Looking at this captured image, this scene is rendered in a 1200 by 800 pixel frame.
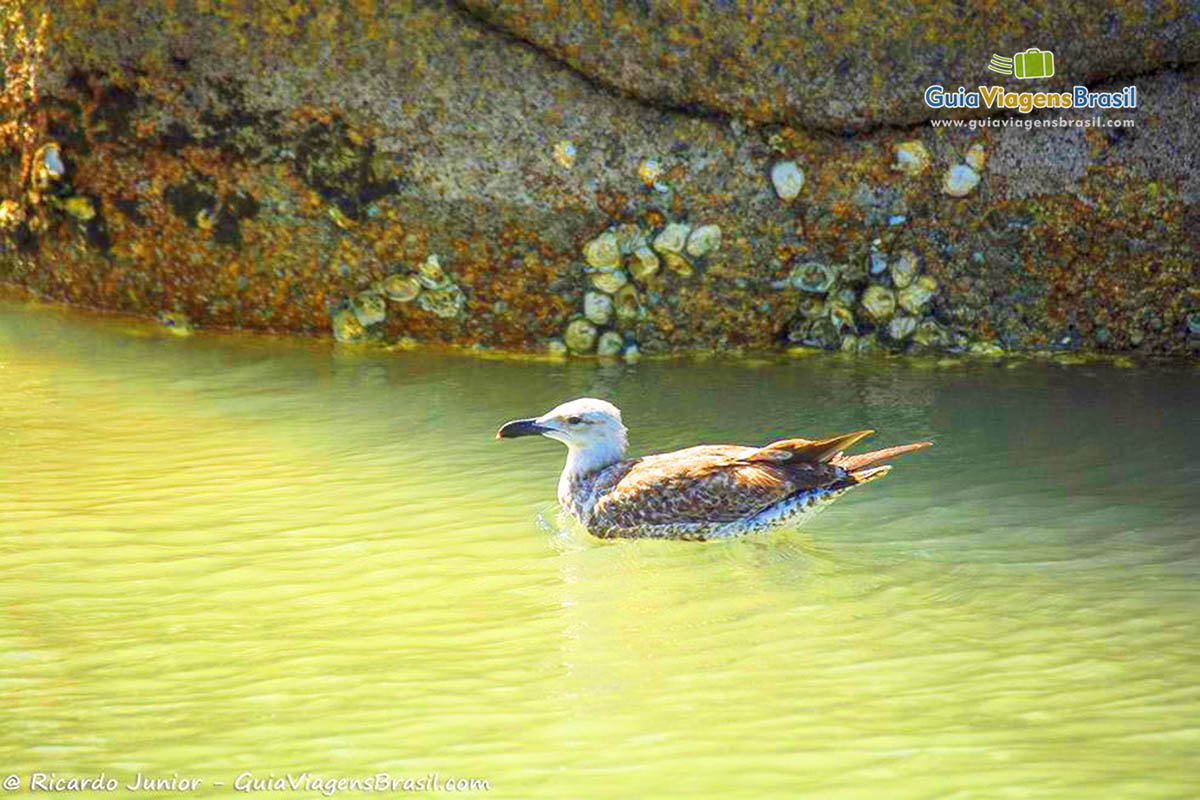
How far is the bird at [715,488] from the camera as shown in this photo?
267 inches

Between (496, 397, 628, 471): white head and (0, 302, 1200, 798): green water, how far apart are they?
0.32 metres

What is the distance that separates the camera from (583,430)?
24.6 feet

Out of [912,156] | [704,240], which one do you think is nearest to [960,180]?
[912,156]

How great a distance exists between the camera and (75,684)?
4.96m

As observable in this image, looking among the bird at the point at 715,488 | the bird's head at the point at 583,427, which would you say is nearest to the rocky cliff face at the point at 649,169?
the bird's head at the point at 583,427

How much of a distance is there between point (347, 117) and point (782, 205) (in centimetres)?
295

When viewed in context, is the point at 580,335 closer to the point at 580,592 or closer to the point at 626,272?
the point at 626,272

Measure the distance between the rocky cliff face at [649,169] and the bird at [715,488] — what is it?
8.61 ft

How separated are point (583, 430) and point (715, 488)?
0.88 meters

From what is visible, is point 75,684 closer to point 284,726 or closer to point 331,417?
point 284,726

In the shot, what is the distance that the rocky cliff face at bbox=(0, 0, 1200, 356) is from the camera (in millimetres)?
9195

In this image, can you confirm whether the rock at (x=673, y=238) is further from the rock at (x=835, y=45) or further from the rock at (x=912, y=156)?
the rock at (x=912, y=156)

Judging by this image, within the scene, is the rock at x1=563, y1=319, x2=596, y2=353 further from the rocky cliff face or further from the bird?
the bird

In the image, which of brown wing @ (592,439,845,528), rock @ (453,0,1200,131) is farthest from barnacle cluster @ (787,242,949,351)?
brown wing @ (592,439,845,528)
